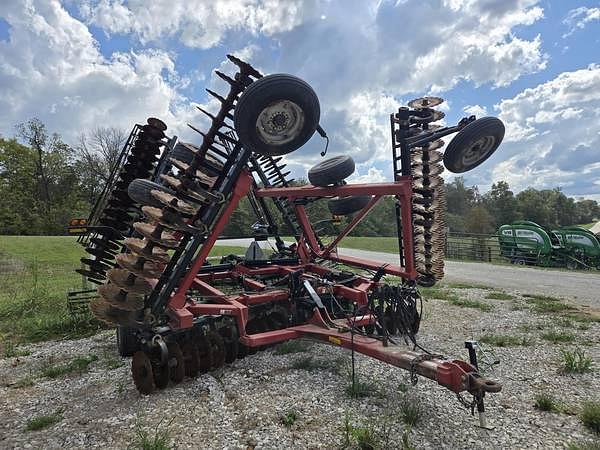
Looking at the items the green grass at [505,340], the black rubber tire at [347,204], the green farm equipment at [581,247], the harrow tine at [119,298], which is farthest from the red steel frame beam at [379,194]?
the green farm equipment at [581,247]

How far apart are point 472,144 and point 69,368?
6.29 meters

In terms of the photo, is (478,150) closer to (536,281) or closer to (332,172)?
(332,172)

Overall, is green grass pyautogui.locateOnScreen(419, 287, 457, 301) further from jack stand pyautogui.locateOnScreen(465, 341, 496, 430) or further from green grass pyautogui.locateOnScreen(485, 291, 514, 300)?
jack stand pyautogui.locateOnScreen(465, 341, 496, 430)

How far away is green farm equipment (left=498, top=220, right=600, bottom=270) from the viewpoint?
1933 centimetres

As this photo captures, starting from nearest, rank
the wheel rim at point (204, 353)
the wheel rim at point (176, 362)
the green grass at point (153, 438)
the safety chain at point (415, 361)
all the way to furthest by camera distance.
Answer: the green grass at point (153, 438)
the safety chain at point (415, 361)
the wheel rim at point (176, 362)
the wheel rim at point (204, 353)

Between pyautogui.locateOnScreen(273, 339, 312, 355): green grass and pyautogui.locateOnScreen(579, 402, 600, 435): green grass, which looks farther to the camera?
pyautogui.locateOnScreen(273, 339, 312, 355): green grass

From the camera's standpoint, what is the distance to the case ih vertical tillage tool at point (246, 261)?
14.5ft

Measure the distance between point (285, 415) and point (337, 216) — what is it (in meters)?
5.60

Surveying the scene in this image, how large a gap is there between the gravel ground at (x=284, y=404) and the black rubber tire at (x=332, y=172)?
2.44 m

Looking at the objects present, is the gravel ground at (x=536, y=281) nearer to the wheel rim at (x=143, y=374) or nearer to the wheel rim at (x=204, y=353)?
the wheel rim at (x=204, y=353)

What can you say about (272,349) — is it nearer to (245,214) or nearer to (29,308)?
(29,308)

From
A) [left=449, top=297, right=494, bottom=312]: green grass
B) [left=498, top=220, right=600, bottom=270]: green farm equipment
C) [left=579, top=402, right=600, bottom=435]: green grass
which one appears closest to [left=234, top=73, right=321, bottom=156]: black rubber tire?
[left=579, top=402, right=600, bottom=435]: green grass

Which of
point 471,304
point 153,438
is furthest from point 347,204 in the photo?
point 153,438

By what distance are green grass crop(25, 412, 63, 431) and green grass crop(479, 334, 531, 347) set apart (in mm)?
5765
